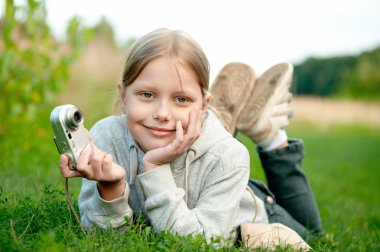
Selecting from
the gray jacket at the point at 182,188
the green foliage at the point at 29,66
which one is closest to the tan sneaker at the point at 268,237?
the gray jacket at the point at 182,188

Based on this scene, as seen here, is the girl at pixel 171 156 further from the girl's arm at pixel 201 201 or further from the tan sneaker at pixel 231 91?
the tan sneaker at pixel 231 91

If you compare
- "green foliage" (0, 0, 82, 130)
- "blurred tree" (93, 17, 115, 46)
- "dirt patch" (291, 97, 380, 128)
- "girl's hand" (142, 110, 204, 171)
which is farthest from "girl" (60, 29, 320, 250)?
"blurred tree" (93, 17, 115, 46)

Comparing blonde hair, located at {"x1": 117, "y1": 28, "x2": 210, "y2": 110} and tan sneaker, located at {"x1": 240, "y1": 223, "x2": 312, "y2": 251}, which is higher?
blonde hair, located at {"x1": 117, "y1": 28, "x2": 210, "y2": 110}

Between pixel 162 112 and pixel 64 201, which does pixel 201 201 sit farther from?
pixel 64 201

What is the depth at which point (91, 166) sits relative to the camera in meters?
2.08

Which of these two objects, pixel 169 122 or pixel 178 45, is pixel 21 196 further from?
pixel 178 45

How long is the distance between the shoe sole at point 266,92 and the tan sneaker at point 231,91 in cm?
5

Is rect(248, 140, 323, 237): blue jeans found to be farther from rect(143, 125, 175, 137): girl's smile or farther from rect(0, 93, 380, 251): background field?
rect(143, 125, 175, 137): girl's smile

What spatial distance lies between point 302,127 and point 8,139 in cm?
1993

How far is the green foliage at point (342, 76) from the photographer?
46062 mm

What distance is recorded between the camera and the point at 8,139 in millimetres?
5824

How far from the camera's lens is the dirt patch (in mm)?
24531

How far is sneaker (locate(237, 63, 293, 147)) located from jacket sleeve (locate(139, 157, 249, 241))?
1312mm

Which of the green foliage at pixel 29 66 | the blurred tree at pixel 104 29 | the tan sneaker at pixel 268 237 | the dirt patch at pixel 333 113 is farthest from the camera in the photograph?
the blurred tree at pixel 104 29
